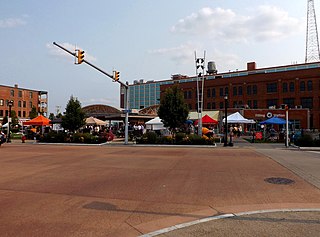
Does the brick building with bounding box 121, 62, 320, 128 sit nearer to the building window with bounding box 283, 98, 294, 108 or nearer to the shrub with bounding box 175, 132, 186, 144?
the building window with bounding box 283, 98, 294, 108

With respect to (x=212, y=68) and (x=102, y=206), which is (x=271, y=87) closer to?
(x=212, y=68)

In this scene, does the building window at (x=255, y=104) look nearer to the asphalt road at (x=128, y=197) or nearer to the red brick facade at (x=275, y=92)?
the red brick facade at (x=275, y=92)

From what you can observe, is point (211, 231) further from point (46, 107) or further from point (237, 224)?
point (46, 107)

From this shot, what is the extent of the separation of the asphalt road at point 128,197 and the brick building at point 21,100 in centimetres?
8009

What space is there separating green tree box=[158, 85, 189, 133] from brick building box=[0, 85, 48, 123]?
6479cm

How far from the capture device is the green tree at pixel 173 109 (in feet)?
98.8

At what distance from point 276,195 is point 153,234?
13.3 ft

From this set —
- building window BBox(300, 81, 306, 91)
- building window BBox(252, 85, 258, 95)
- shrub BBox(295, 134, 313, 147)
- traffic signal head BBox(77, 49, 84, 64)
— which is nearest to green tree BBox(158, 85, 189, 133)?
shrub BBox(295, 134, 313, 147)

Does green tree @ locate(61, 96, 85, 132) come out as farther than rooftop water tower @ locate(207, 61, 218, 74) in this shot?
No

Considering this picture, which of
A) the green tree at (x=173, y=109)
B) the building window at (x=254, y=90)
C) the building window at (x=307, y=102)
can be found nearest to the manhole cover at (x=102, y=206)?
the green tree at (x=173, y=109)

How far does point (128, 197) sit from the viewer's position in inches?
298

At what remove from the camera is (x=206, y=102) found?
254 feet

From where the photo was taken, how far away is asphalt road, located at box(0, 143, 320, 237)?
556 cm

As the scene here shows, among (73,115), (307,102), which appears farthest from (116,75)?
(307,102)
